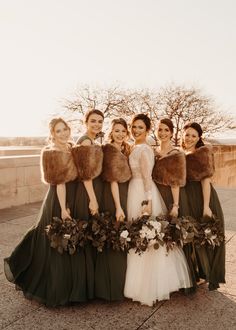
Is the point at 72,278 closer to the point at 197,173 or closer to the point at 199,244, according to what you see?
the point at 199,244

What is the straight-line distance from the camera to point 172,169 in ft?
13.8

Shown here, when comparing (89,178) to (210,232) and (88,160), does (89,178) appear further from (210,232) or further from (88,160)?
(210,232)

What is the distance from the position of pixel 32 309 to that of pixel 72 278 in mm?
518

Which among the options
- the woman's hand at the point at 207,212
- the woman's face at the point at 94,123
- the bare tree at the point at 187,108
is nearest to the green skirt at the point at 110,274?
the woman's face at the point at 94,123

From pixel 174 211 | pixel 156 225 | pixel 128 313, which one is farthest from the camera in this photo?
Result: pixel 174 211

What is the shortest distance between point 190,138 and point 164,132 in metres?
0.40

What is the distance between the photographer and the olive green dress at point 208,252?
14.5 feet

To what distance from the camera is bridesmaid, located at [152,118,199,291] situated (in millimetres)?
4227

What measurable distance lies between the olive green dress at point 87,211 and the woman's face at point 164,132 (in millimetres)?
840

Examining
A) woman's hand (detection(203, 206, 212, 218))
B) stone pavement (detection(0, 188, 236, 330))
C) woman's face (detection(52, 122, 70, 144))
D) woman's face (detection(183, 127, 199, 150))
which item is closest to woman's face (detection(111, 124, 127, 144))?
woman's face (detection(52, 122, 70, 144))

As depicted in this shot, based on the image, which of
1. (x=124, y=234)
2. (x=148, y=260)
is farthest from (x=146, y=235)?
(x=148, y=260)

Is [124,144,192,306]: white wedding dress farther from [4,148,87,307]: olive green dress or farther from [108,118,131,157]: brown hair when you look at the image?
[4,148,87,307]: olive green dress

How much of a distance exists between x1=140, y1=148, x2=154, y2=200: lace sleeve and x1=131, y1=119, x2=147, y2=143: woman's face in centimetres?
30

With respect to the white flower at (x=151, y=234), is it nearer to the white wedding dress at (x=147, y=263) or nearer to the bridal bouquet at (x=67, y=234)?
the white wedding dress at (x=147, y=263)
